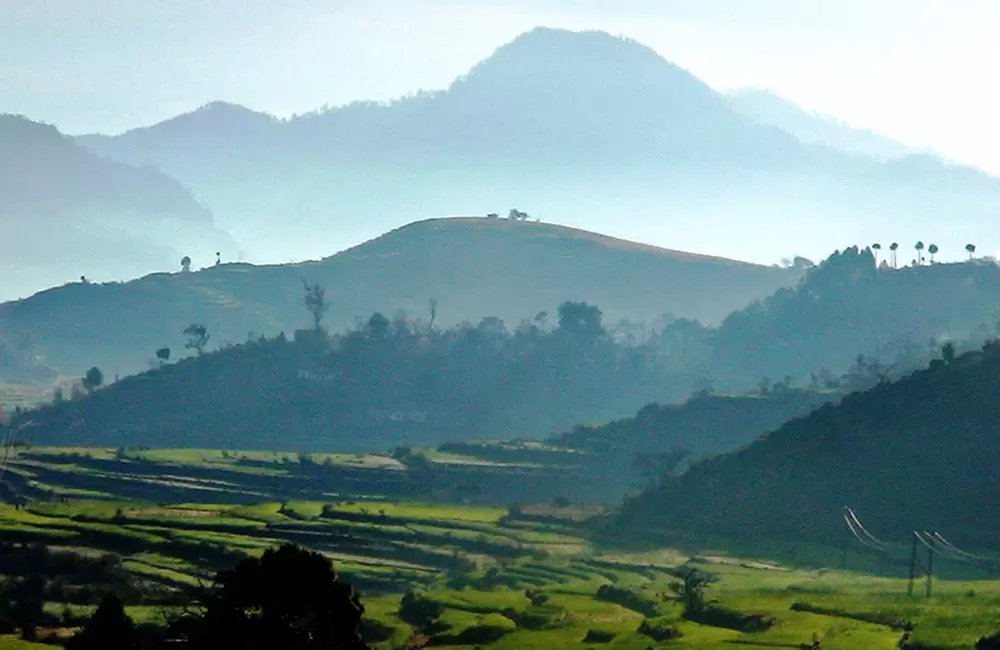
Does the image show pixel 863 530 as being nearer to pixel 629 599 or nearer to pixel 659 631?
pixel 629 599

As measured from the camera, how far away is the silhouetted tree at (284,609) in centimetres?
5162

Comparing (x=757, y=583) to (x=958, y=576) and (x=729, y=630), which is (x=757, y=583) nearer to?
(x=958, y=576)

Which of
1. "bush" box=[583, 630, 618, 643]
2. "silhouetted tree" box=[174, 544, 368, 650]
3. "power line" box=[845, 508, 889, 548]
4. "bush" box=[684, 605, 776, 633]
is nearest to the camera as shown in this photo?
"silhouetted tree" box=[174, 544, 368, 650]

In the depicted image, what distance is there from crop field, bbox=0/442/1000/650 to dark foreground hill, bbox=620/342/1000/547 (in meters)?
7.39

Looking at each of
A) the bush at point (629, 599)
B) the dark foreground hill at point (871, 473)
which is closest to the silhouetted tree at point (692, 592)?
the bush at point (629, 599)

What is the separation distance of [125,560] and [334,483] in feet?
251

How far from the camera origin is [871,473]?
146 m

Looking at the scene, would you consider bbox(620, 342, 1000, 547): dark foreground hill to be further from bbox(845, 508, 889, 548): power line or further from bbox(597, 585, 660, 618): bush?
bbox(597, 585, 660, 618): bush

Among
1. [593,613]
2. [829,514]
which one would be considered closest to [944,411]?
[829,514]

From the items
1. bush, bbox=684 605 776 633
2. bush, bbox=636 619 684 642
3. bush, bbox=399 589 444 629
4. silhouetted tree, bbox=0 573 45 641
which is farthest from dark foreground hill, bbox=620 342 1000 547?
silhouetted tree, bbox=0 573 45 641

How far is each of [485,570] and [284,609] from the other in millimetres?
70828

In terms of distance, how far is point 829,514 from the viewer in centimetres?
14162

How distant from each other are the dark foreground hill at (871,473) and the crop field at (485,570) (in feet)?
24.3

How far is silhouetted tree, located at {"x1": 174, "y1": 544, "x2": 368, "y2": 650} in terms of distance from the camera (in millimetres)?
51625
